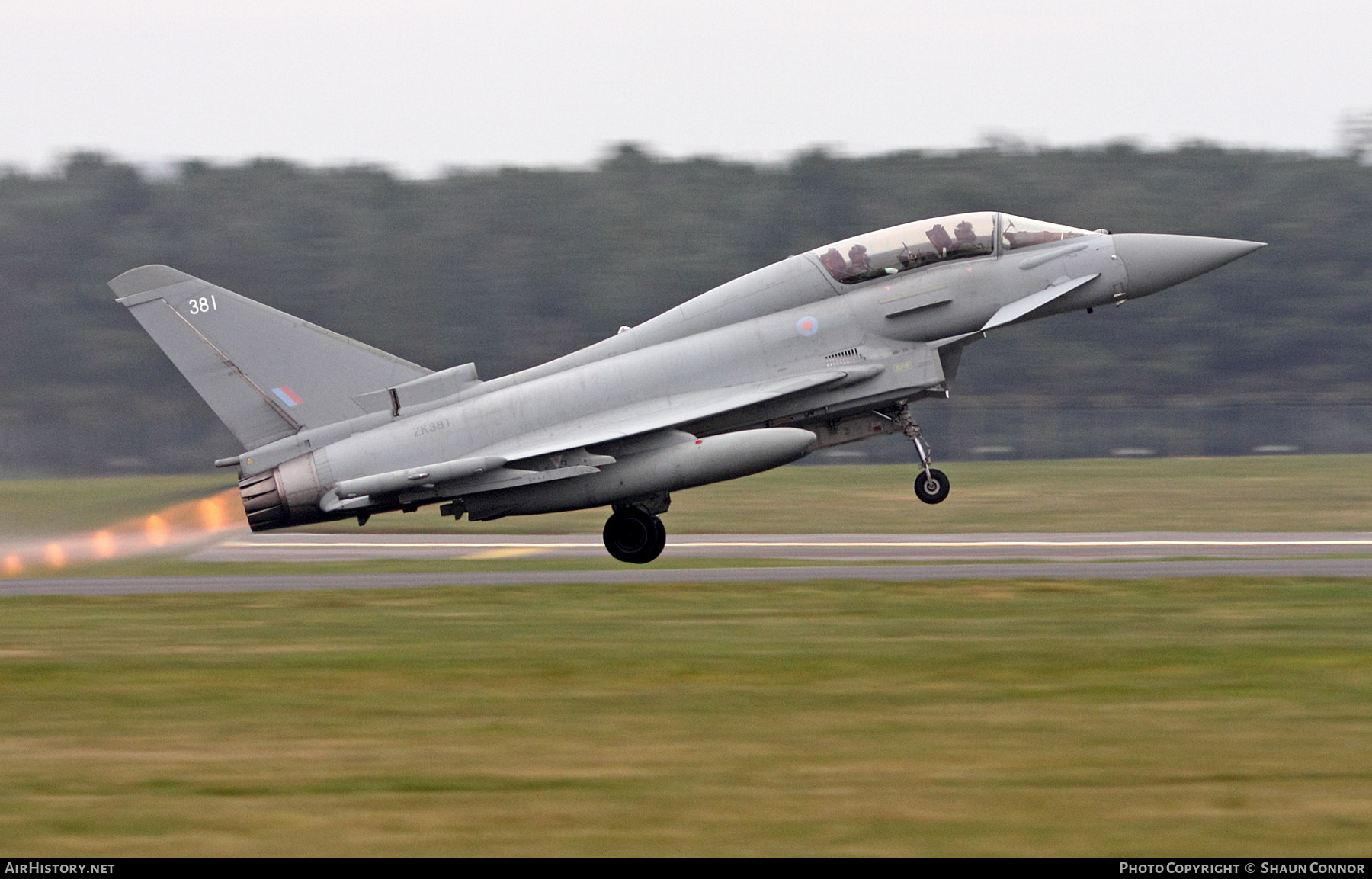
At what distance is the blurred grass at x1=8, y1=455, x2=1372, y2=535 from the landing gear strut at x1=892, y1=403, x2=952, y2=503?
9.08 meters

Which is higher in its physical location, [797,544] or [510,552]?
[510,552]

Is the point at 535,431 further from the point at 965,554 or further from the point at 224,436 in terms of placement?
the point at 224,436

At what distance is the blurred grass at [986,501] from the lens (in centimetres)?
2842

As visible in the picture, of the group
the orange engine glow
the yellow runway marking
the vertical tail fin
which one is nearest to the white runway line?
the yellow runway marking

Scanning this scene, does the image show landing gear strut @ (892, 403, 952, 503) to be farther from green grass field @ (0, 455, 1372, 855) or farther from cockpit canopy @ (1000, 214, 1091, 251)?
cockpit canopy @ (1000, 214, 1091, 251)

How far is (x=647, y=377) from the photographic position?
1941 centimetres

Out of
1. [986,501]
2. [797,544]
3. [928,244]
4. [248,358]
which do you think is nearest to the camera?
[928,244]

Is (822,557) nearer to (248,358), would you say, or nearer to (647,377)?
(647,377)

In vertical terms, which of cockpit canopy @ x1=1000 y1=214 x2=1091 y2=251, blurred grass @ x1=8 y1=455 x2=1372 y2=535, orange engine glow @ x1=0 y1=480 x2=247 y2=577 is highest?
cockpit canopy @ x1=1000 y1=214 x2=1091 y2=251

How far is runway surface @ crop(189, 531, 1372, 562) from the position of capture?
22094 millimetres

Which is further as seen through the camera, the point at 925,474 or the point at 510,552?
the point at 510,552

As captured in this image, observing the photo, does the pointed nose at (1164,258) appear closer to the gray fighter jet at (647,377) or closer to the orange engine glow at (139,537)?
the gray fighter jet at (647,377)

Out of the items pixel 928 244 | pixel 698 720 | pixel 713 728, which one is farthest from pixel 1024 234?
pixel 713 728

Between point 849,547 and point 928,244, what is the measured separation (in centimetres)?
652
